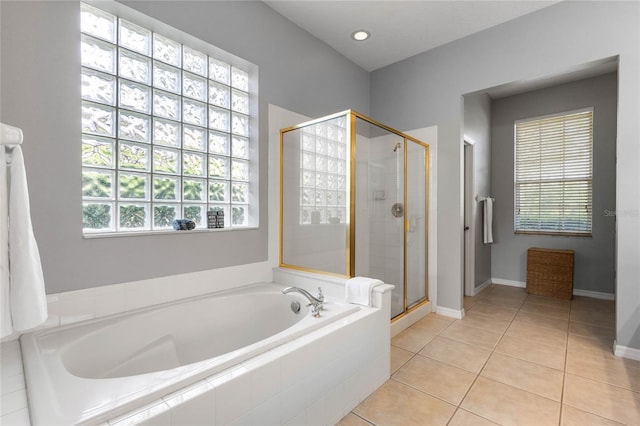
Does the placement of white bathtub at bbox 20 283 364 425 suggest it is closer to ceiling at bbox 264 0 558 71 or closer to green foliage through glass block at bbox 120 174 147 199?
green foliage through glass block at bbox 120 174 147 199

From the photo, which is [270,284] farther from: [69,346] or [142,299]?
[69,346]

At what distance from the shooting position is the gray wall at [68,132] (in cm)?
148

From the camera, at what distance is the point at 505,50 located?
9.25 feet

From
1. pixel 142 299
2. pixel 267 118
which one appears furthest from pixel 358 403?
pixel 267 118

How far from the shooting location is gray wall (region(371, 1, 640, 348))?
222 centimetres

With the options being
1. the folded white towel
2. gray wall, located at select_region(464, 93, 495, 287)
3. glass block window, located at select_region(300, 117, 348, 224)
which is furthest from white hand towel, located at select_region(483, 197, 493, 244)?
the folded white towel

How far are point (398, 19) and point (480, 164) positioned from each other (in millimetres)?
2327

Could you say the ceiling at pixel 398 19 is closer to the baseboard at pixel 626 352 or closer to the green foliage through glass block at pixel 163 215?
the green foliage through glass block at pixel 163 215

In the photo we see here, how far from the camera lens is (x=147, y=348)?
5.57 ft

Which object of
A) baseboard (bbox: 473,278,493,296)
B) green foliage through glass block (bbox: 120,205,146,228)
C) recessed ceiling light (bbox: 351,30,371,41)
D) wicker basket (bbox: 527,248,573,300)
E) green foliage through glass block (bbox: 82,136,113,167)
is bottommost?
baseboard (bbox: 473,278,493,296)

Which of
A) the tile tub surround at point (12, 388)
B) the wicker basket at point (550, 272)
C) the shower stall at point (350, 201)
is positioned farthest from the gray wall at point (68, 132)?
the wicker basket at point (550, 272)

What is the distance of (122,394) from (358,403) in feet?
4.10

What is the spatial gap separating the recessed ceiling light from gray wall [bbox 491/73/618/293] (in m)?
2.67

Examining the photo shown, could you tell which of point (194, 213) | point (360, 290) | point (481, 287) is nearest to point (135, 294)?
point (194, 213)
